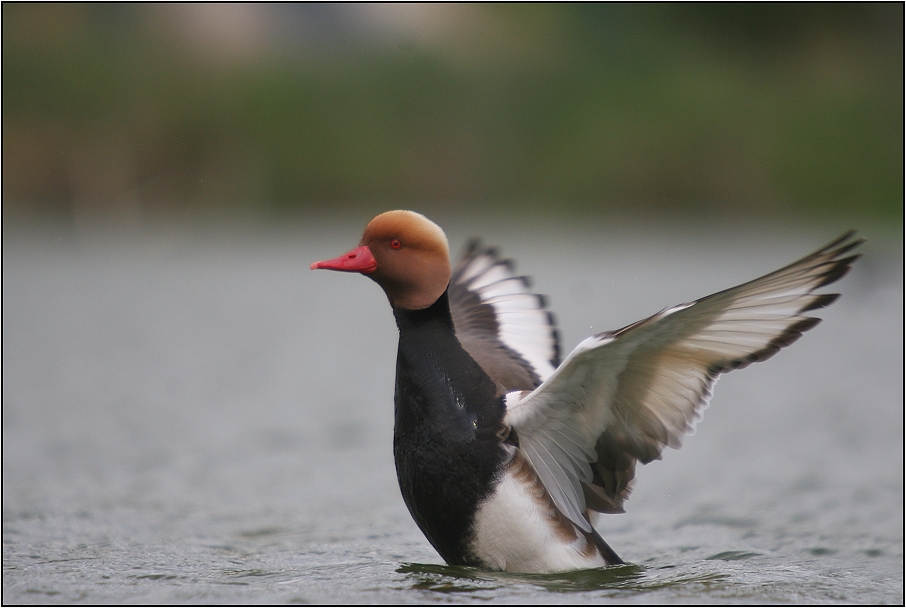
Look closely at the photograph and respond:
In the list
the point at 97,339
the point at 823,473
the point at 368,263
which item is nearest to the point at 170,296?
the point at 97,339

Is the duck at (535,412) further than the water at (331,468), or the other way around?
the water at (331,468)

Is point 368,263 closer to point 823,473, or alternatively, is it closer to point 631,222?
point 823,473

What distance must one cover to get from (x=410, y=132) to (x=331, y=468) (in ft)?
81.0

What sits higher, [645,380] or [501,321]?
[501,321]

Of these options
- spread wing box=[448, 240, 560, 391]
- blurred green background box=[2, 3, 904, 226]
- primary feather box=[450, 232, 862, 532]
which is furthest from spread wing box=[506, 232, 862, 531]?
blurred green background box=[2, 3, 904, 226]

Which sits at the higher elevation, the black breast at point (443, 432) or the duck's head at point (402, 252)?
the duck's head at point (402, 252)

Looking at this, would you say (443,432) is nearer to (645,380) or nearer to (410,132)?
(645,380)

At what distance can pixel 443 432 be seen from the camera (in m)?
4.09

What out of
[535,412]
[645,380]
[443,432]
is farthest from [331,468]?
[645,380]

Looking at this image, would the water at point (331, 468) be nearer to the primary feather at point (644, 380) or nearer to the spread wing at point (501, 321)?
the primary feather at point (644, 380)

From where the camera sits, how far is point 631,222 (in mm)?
32188

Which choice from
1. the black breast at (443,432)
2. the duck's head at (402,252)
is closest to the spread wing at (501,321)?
the black breast at (443,432)

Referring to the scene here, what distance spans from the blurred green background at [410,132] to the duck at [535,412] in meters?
26.1

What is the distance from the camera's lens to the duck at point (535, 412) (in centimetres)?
378
